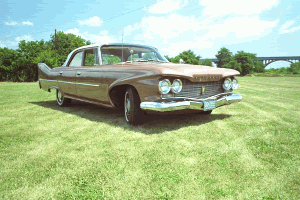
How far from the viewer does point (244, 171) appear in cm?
240

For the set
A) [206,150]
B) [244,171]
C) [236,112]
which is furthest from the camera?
[236,112]

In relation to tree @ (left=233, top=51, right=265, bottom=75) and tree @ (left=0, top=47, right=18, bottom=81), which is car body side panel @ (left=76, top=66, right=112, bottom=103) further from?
tree @ (left=233, top=51, right=265, bottom=75)

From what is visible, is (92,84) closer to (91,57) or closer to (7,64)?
(91,57)

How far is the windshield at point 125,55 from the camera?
493 centimetres

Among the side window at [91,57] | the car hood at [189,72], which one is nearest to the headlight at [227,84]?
the car hood at [189,72]

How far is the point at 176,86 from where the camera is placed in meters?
3.68

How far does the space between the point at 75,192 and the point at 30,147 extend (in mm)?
1474

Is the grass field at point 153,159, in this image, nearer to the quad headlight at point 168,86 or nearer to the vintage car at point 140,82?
the vintage car at point 140,82

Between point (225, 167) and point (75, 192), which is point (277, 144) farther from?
point (75, 192)

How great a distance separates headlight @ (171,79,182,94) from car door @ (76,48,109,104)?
1374 millimetres

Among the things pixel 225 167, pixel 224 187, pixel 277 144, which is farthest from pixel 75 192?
pixel 277 144

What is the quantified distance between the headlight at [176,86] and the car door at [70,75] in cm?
273

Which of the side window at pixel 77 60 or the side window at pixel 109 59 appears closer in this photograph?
the side window at pixel 109 59

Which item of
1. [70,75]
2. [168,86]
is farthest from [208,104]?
[70,75]
